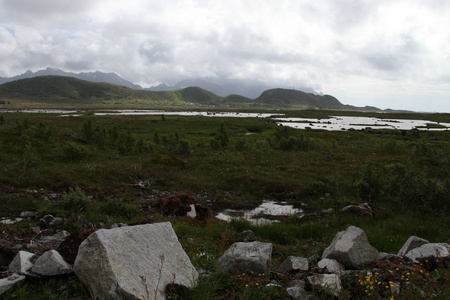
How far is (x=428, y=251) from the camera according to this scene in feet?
21.0

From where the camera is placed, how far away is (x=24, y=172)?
59.8 ft

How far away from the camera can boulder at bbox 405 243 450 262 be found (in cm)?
627

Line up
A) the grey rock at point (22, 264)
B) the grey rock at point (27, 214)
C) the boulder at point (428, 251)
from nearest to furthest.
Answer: the grey rock at point (22, 264)
the boulder at point (428, 251)
the grey rock at point (27, 214)

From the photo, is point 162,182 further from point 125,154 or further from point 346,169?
point 346,169

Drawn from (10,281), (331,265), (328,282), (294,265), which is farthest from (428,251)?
(10,281)

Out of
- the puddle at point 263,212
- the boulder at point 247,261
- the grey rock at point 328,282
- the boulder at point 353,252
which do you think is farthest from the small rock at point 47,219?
the boulder at point 353,252

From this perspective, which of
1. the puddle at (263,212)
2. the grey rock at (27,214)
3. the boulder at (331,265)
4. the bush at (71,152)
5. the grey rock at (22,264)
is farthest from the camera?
the bush at (71,152)

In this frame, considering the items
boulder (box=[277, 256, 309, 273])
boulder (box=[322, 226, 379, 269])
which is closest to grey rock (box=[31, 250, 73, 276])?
boulder (box=[277, 256, 309, 273])

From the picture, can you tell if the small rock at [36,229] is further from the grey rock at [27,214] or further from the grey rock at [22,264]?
the grey rock at [22,264]

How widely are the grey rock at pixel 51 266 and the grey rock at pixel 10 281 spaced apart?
231 mm

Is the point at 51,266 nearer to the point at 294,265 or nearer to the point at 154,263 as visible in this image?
the point at 154,263

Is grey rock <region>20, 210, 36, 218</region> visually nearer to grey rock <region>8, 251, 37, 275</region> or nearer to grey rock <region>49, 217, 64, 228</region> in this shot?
grey rock <region>49, 217, 64, 228</region>

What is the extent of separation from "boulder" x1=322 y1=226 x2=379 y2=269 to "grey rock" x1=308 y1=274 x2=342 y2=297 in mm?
1077

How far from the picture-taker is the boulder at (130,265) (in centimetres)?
457
